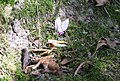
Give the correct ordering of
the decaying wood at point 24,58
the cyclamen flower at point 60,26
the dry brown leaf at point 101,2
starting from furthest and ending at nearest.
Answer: the dry brown leaf at point 101,2
the cyclamen flower at point 60,26
the decaying wood at point 24,58

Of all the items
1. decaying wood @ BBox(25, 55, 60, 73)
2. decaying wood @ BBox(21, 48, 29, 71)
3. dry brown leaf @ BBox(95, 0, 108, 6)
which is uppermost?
dry brown leaf @ BBox(95, 0, 108, 6)

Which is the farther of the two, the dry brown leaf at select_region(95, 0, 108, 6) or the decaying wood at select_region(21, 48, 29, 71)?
the dry brown leaf at select_region(95, 0, 108, 6)

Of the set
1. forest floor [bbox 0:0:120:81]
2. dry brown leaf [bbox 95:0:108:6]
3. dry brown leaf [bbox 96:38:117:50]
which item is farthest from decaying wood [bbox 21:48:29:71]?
dry brown leaf [bbox 95:0:108:6]

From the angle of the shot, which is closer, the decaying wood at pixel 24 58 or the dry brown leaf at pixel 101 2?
the decaying wood at pixel 24 58

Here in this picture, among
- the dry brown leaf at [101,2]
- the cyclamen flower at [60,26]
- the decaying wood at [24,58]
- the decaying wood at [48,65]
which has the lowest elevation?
the decaying wood at [48,65]

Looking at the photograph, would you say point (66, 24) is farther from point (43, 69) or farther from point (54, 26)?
point (43, 69)

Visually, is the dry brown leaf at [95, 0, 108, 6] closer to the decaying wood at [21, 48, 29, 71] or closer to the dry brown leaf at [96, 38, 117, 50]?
the dry brown leaf at [96, 38, 117, 50]

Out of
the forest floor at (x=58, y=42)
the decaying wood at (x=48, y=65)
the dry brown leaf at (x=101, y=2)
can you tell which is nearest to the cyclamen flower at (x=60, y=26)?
the forest floor at (x=58, y=42)

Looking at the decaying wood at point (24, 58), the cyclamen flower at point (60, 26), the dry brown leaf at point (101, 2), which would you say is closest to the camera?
the decaying wood at point (24, 58)

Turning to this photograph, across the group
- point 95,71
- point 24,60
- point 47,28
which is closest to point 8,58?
point 24,60

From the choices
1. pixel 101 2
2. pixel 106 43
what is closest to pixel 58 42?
pixel 106 43

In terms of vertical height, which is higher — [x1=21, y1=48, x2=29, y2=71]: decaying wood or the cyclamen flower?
the cyclamen flower

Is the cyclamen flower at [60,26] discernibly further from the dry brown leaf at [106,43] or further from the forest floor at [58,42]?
the dry brown leaf at [106,43]
